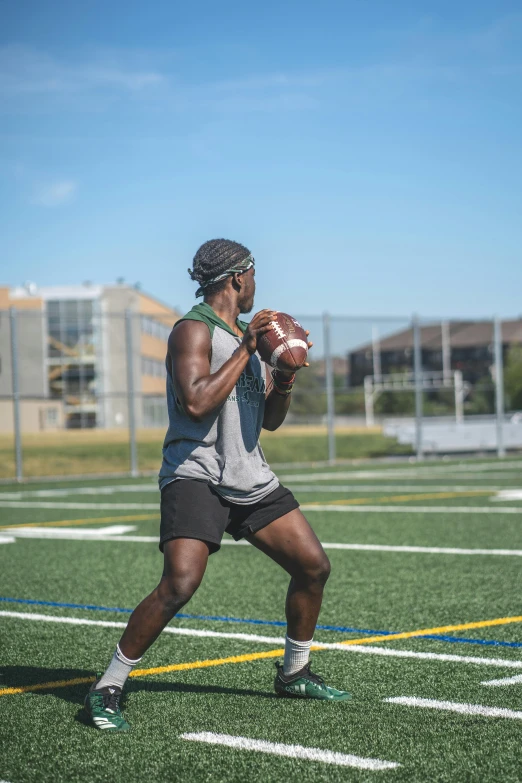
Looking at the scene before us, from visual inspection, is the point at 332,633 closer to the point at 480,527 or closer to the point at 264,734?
the point at 264,734

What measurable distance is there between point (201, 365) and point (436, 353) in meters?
26.4

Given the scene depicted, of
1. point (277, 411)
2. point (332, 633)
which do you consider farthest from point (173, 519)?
point (332, 633)

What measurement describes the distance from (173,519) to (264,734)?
2.89ft

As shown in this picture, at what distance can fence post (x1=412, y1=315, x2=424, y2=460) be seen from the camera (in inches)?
1013

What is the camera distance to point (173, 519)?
4332 mm

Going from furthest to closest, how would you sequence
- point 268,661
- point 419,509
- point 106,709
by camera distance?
1. point 419,509
2. point 268,661
3. point 106,709

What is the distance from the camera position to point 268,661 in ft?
18.1

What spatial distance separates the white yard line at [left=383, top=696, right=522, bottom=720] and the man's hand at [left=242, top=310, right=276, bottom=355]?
1.58 metres

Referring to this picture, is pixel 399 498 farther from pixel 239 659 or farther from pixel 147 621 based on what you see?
pixel 147 621

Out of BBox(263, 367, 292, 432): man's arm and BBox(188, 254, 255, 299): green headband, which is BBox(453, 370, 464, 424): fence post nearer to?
BBox(263, 367, 292, 432): man's arm

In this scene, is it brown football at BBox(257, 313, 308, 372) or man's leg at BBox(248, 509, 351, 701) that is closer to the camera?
brown football at BBox(257, 313, 308, 372)

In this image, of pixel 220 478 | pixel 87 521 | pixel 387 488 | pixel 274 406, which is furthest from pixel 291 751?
pixel 387 488

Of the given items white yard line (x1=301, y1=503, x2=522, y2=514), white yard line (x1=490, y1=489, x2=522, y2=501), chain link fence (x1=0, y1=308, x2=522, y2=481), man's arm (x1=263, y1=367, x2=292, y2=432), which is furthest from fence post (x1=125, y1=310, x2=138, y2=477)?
man's arm (x1=263, y1=367, x2=292, y2=432)

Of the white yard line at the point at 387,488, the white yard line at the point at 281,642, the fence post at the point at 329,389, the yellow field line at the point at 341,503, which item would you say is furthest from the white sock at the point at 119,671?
the fence post at the point at 329,389
